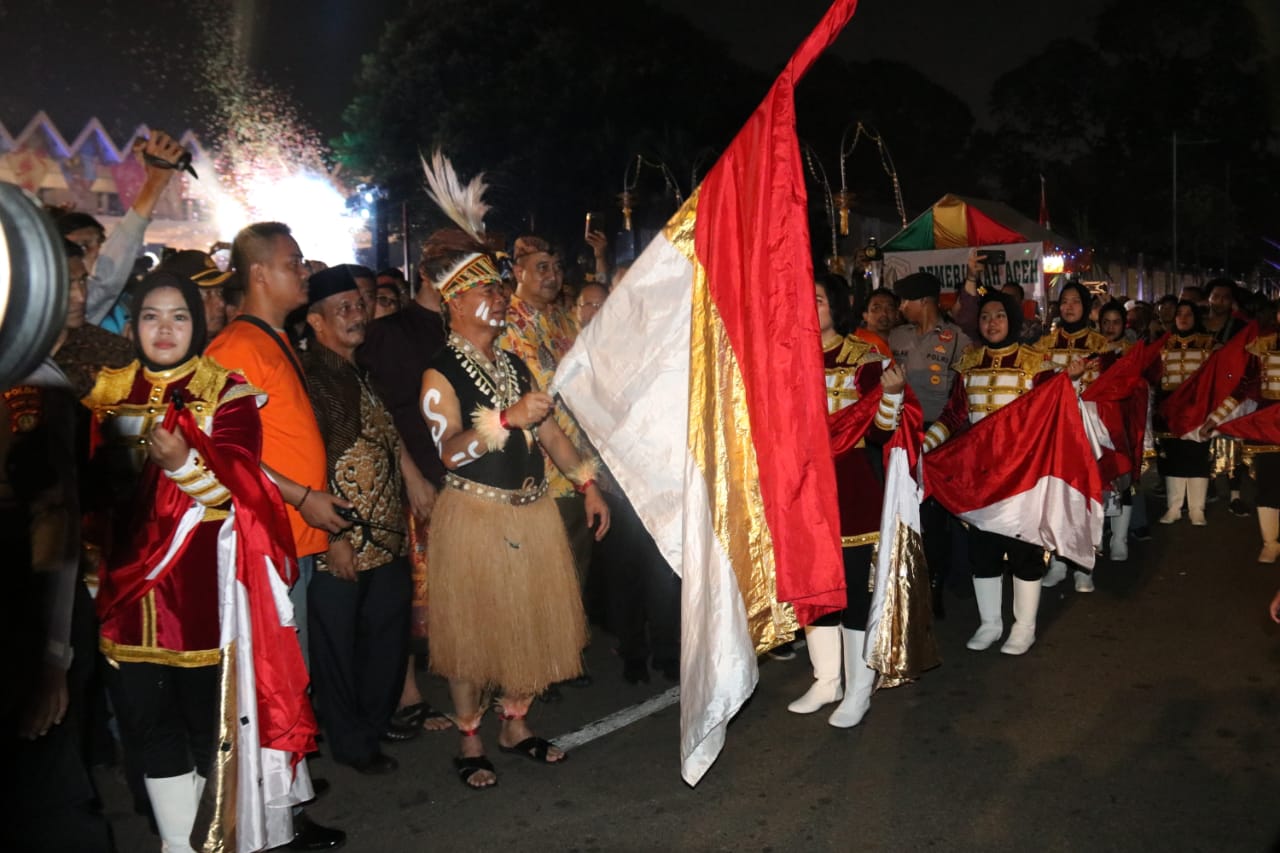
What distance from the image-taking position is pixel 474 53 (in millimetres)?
31562

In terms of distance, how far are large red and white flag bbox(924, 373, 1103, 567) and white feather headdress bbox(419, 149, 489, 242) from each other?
10.4 feet

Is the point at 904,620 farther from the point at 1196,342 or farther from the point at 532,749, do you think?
the point at 1196,342

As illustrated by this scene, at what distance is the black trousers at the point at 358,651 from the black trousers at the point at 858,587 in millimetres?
1903

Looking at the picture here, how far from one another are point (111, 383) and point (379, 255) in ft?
52.0

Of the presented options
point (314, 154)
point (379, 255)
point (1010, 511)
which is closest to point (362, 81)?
point (314, 154)

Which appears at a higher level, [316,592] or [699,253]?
[699,253]

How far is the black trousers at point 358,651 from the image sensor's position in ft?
15.9

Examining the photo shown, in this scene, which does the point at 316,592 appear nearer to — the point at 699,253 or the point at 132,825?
the point at 132,825

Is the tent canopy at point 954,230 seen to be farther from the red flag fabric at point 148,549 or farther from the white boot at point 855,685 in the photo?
the red flag fabric at point 148,549

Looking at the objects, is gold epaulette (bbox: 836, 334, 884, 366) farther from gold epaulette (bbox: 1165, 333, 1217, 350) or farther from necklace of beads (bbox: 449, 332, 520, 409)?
gold epaulette (bbox: 1165, 333, 1217, 350)

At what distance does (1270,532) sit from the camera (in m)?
8.37

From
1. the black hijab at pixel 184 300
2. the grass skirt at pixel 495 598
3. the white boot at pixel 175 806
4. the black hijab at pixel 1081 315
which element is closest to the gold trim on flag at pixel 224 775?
the white boot at pixel 175 806

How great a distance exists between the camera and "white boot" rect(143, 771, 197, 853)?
12.3ft

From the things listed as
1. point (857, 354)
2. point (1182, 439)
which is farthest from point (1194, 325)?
point (857, 354)
